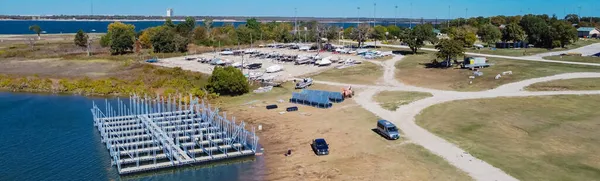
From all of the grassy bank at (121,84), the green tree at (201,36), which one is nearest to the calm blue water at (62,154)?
the grassy bank at (121,84)

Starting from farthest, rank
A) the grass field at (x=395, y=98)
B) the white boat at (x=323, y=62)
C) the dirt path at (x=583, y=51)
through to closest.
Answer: the dirt path at (x=583, y=51) < the white boat at (x=323, y=62) < the grass field at (x=395, y=98)

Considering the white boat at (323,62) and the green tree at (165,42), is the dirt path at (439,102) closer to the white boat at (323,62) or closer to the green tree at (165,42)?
the white boat at (323,62)

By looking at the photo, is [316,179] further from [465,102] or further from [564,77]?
[564,77]

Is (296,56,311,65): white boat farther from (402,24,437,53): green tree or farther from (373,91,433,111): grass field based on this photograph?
(373,91,433,111): grass field

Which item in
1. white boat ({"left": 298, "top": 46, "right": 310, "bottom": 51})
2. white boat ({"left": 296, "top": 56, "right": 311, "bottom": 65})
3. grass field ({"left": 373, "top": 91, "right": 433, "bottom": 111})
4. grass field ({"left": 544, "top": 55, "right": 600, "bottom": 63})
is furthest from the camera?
white boat ({"left": 298, "top": 46, "right": 310, "bottom": 51})

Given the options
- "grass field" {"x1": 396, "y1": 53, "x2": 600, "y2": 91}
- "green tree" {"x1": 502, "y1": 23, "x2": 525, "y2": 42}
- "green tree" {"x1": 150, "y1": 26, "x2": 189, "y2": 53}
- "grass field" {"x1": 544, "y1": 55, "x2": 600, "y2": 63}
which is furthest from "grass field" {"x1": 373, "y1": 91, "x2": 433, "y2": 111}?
"green tree" {"x1": 502, "y1": 23, "x2": 525, "y2": 42}

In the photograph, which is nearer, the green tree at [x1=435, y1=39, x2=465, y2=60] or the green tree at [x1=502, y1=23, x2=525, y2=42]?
the green tree at [x1=435, y1=39, x2=465, y2=60]
